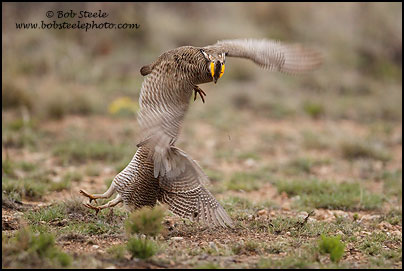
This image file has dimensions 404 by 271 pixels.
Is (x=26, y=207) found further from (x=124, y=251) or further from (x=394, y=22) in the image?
(x=394, y=22)

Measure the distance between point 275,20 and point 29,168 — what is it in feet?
37.2

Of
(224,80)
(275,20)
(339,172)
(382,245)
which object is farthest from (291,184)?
(275,20)

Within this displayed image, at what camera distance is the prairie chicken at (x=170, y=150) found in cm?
504

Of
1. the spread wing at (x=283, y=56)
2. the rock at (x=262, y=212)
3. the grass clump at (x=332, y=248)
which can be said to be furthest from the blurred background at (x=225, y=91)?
the grass clump at (x=332, y=248)

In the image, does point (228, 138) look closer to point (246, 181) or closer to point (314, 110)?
point (246, 181)

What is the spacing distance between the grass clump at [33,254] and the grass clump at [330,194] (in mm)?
3740

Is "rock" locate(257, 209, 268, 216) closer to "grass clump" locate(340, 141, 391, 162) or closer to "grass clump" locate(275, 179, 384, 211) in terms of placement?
"grass clump" locate(275, 179, 384, 211)

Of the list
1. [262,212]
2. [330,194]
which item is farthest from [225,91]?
[262,212]

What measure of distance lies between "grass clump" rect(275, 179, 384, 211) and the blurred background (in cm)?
101

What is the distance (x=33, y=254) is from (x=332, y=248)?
2.34 metres

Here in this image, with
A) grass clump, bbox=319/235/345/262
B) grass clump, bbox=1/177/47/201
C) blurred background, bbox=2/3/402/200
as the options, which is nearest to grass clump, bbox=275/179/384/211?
blurred background, bbox=2/3/402/200

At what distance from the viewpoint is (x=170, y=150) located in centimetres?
502

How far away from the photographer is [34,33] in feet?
46.4

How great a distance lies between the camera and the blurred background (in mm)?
9469
